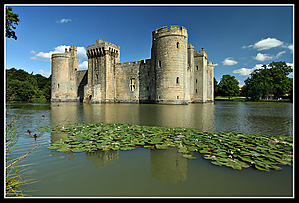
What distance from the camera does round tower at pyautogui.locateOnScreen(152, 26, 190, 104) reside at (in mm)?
21484

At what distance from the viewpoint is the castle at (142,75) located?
853 inches

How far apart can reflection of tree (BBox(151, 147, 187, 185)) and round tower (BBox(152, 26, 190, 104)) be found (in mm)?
18447

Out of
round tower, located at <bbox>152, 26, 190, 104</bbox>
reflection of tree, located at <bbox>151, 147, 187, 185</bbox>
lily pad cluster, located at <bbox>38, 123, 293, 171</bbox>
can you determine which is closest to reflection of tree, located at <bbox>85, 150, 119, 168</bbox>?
lily pad cluster, located at <bbox>38, 123, 293, 171</bbox>

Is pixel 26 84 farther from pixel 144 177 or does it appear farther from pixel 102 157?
pixel 144 177

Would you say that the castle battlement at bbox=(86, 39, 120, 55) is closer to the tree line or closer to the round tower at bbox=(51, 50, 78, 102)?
the round tower at bbox=(51, 50, 78, 102)

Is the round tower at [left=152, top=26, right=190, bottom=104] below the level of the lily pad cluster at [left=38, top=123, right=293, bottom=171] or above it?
above

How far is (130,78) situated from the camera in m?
28.3

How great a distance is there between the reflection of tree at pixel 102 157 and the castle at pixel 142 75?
18.6m

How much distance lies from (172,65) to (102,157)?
63.9 feet

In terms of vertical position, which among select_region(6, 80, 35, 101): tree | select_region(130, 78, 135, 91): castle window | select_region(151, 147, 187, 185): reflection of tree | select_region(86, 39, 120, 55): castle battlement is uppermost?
select_region(86, 39, 120, 55): castle battlement

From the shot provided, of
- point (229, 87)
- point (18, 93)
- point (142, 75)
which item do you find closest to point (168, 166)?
point (18, 93)

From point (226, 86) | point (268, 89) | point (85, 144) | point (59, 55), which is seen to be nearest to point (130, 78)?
point (59, 55)

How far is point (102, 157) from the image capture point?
3.16m
